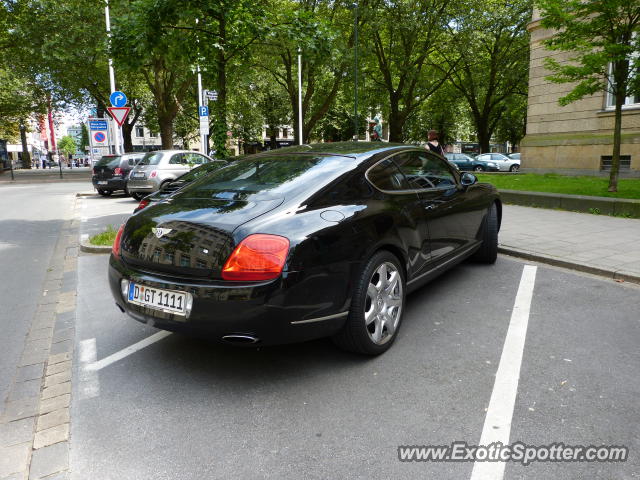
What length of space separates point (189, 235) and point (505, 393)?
2.14 metres

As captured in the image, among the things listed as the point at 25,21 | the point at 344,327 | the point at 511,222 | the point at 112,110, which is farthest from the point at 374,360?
the point at 25,21

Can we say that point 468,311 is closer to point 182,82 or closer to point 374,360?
point 374,360

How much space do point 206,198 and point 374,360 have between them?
64.3 inches

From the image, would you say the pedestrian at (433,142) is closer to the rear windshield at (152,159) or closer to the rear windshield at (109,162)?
the rear windshield at (152,159)

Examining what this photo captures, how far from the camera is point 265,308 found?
2.86 metres

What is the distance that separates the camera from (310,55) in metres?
9.45

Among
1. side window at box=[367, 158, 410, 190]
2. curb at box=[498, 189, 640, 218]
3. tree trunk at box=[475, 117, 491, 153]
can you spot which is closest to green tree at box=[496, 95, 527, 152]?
tree trunk at box=[475, 117, 491, 153]

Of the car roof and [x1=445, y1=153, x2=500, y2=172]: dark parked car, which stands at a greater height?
the car roof

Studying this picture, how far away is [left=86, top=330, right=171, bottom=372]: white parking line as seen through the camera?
3.55 m

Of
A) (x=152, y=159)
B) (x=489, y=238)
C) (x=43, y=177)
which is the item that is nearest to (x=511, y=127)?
(x=43, y=177)

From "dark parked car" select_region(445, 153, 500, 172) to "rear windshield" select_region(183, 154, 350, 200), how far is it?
95.6 feet

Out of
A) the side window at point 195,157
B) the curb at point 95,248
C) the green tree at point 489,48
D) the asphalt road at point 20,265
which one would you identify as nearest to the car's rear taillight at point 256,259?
the asphalt road at point 20,265

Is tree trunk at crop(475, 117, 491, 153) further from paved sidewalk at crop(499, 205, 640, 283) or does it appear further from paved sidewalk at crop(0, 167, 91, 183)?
paved sidewalk at crop(499, 205, 640, 283)

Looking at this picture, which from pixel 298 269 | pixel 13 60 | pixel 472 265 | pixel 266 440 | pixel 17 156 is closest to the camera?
pixel 266 440
